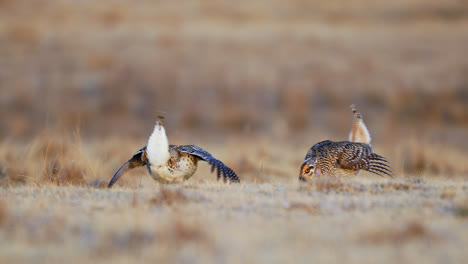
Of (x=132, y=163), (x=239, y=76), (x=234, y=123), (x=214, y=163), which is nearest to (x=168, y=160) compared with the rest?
(x=214, y=163)

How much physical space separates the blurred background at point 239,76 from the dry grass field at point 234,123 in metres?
0.07

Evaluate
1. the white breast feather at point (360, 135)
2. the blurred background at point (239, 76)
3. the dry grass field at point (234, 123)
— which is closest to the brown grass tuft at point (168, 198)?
the dry grass field at point (234, 123)

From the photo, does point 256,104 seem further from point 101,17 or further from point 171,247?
point 171,247

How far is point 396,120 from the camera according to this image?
59.9 feet

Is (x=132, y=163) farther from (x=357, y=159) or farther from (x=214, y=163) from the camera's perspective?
(x=357, y=159)

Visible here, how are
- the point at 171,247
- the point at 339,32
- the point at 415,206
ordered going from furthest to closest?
1. the point at 339,32
2. the point at 415,206
3. the point at 171,247

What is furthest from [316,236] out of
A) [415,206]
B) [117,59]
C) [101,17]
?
[101,17]

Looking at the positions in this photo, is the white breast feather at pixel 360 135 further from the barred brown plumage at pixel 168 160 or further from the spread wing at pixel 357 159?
the barred brown plumage at pixel 168 160

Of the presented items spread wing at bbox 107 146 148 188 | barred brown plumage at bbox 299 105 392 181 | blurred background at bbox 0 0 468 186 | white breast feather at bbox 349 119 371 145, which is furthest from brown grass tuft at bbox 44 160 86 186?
white breast feather at bbox 349 119 371 145

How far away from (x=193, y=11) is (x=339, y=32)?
6.44 m

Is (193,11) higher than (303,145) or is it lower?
higher

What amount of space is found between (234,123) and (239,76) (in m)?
3.39

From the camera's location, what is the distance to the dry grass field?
5.14m

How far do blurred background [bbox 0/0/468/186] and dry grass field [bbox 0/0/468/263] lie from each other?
73 mm
